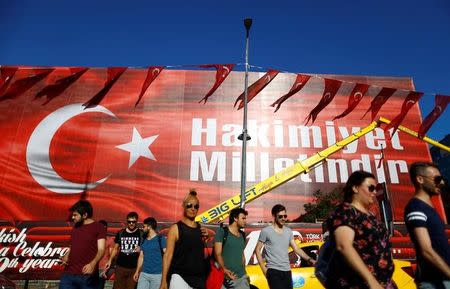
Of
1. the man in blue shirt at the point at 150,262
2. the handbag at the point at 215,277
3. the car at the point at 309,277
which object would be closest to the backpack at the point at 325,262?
the handbag at the point at 215,277

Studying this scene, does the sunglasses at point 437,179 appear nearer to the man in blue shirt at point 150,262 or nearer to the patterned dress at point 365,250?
the patterned dress at point 365,250

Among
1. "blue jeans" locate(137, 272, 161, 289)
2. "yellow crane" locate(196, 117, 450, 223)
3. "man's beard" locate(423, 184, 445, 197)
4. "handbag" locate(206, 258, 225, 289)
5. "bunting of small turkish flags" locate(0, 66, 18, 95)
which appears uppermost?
"bunting of small turkish flags" locate(0, 66, 18, 95)

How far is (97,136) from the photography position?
977 inches

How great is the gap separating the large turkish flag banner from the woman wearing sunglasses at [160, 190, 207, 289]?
20394 millimetres

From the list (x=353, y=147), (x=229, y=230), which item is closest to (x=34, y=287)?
(x=229, y=230)

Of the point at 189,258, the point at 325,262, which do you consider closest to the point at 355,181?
the point at 325,262

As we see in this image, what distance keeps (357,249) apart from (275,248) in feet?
9.14

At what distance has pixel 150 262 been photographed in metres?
5.29

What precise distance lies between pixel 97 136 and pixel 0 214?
826cm

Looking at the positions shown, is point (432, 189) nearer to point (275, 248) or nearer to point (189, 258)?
point (189, 258)

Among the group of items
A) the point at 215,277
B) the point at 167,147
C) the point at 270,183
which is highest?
the point at 167,147

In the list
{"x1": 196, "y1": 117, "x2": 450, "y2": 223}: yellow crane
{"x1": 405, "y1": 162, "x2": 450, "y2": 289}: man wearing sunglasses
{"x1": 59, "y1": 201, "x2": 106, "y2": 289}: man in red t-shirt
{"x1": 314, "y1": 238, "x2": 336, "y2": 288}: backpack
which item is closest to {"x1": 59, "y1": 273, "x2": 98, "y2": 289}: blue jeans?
{"x1": 59, "y1": 201, "x2": 106, "y2": 289}: man in red t-shirt

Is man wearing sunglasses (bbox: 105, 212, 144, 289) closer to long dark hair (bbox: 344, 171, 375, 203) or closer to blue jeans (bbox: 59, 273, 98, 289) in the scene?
blue jeans (bbox: 59, 273, 98, 289)

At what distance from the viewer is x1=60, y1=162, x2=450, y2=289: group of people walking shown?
7.11 feet
